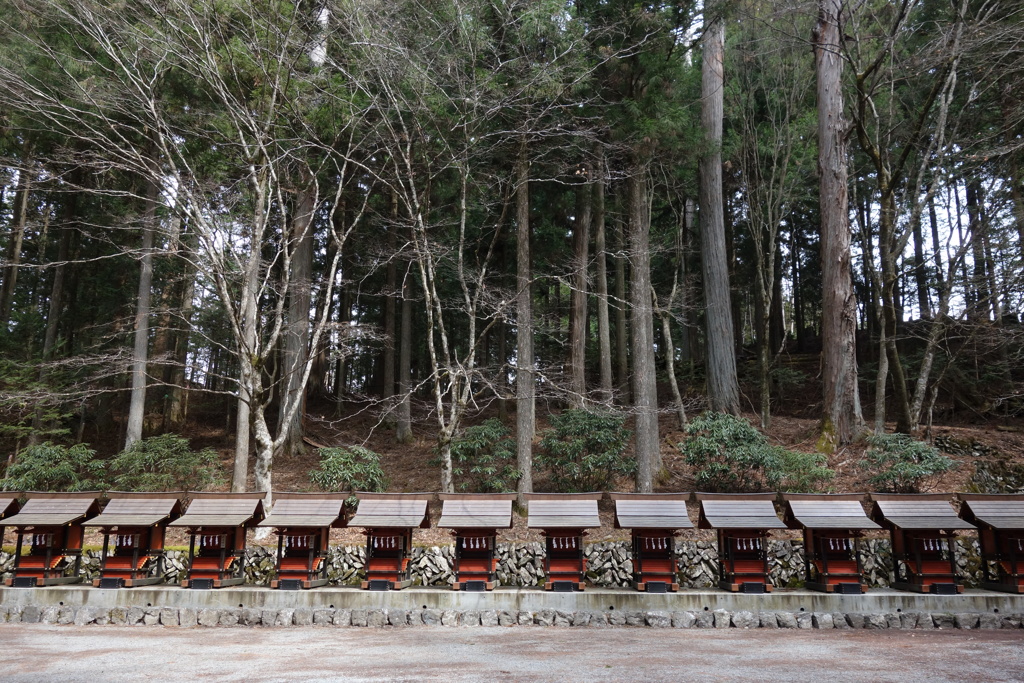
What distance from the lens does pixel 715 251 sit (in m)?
13.2

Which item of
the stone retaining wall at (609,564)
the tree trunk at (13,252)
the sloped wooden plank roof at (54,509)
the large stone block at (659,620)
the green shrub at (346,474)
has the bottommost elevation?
the large stone block at (659,620)

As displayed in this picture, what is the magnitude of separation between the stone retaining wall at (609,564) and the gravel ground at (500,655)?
1402 millimetres

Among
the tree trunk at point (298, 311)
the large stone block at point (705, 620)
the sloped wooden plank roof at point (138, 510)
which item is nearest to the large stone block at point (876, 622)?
the large stone block at point (705, 620)

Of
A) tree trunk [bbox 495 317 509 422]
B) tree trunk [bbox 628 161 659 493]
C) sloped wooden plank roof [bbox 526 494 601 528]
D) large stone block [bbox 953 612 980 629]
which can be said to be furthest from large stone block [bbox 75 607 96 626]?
large stone block [bbox 953 612 980 629]

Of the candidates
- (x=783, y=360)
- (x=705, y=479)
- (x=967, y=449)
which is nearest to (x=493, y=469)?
(x=705, y=479)

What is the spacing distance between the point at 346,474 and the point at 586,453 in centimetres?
428

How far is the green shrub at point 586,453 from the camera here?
400 inches

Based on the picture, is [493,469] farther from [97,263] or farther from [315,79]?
[97,263]

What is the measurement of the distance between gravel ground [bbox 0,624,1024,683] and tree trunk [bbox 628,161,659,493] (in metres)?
3.83

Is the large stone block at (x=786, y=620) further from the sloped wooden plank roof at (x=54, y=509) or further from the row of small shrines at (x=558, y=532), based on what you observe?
the sloped wooden plank roof at (x=54, y=509)

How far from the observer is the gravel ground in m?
4.59

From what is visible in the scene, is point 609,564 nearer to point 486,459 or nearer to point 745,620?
point 745,620

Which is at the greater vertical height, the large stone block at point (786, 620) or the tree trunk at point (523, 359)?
the tree trunk at point (523, 359)

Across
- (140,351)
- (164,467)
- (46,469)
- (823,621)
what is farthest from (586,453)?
(46,469)
